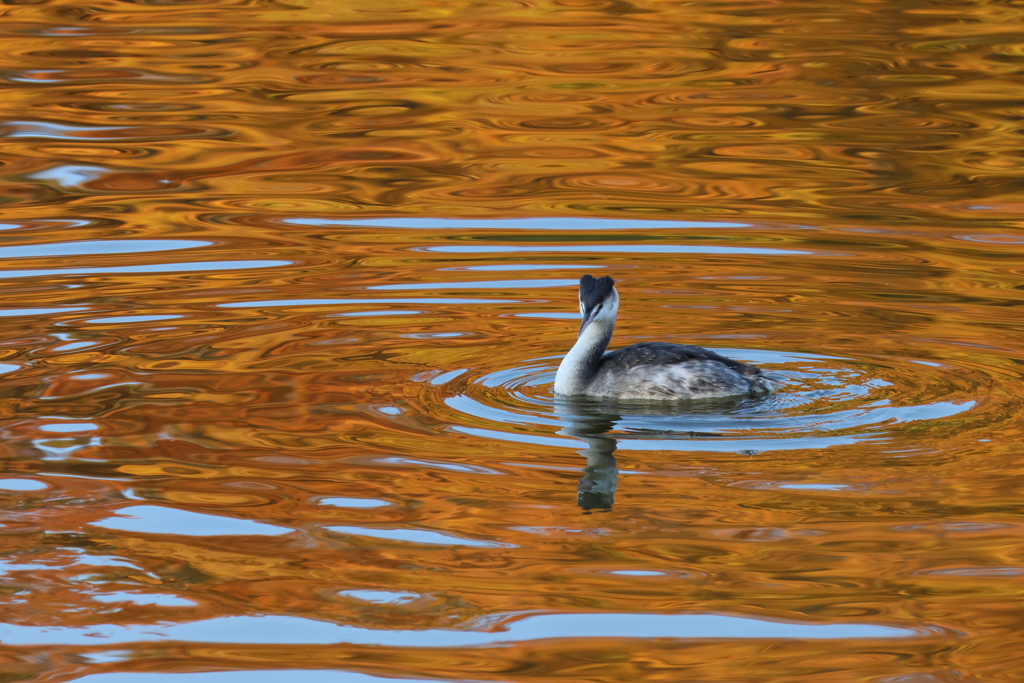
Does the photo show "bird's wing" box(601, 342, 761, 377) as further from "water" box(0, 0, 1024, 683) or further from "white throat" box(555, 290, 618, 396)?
"water" box(0, 0, 1024, 683)

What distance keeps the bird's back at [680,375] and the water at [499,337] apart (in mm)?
173

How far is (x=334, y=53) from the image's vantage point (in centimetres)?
1936

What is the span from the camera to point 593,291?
9.09m

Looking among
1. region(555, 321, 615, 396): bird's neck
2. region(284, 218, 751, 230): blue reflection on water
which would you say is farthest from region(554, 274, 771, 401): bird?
region(284, 218, 751, 230): blue reflection on water

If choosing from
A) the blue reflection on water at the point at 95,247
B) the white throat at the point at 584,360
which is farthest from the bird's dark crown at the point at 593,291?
the blue reflection on water at the point at 95,247

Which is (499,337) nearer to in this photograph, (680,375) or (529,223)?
(680,375)

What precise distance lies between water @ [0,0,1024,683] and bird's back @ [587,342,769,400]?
0.57ft

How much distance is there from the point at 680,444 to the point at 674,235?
5.28 m

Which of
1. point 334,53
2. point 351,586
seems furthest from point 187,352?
point 334,53

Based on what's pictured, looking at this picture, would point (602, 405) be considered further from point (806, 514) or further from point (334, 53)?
point (334, 53)

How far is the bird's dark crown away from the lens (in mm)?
9055

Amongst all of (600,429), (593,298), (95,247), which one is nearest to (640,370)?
(593,298)

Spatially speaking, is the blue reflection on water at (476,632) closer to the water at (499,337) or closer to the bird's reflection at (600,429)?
the water at (499,337)

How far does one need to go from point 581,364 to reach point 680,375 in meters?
0.63
